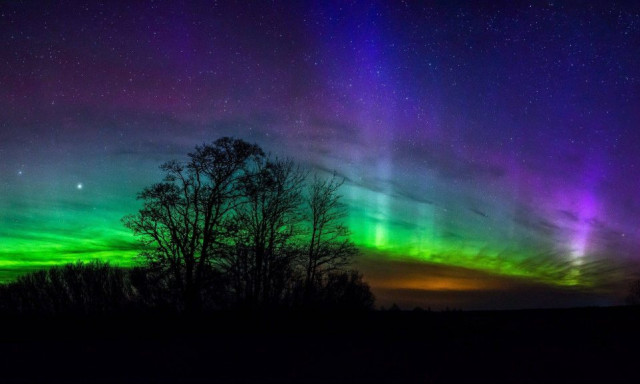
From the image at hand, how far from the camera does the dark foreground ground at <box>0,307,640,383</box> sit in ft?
27.4

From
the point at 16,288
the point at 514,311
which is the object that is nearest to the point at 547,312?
the point at 514,311

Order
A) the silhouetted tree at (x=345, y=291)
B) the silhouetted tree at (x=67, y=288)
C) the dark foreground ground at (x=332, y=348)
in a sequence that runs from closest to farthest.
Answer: the dark foreground ground at (x=332, y=348) < the silhouetted tree at (x=345, y=291) < the silhouetted tree at (x=67, y=288)

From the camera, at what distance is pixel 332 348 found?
11.0 m

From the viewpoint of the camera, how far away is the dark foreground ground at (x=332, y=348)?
8352 millimetres

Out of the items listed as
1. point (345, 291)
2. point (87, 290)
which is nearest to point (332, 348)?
point (345, 291)

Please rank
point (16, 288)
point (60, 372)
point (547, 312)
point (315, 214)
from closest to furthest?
point (60, 372)
point (547, 312)
point (315, 214)
point (16, 288)

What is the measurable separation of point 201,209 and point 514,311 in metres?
16.4

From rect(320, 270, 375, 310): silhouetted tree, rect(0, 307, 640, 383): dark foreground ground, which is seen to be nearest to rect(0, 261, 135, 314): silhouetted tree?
rect(320, 270, 375, 310): silhouetted tree

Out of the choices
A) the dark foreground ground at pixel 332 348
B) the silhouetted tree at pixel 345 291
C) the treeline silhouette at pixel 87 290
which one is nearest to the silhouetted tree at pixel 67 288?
the treeline silhouette at pixel 87 290

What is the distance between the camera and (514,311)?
15.8 metres

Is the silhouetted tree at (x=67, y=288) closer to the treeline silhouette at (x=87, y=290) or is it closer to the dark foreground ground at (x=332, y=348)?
the treeline silhouette at (x=87, y=290)

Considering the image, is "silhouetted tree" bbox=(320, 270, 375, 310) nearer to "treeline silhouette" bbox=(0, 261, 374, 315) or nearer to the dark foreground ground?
"treeline silhouette" bbox=(0, 261, 374, 315)

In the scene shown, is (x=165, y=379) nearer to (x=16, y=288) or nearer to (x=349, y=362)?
(x=349, y=362)

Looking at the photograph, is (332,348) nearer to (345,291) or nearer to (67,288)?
(345,291)
